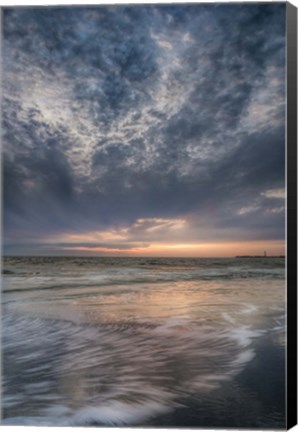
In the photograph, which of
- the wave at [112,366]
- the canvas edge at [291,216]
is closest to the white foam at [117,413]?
the wave at [112,366]

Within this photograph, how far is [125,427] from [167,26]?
243 centimetres

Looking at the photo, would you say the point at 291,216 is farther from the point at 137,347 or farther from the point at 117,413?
the point at 117,413

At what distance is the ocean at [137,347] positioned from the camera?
2.53 meters

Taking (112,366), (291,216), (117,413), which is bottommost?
(117,413)

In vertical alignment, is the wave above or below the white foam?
above

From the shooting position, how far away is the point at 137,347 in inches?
112

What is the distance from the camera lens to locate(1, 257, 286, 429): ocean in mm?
2529

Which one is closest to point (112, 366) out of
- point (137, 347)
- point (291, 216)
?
point (137, 347)

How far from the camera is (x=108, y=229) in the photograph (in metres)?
3.31

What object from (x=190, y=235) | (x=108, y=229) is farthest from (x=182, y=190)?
(x=108, y=229)

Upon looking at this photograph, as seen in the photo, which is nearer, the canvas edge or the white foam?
the canvas edge

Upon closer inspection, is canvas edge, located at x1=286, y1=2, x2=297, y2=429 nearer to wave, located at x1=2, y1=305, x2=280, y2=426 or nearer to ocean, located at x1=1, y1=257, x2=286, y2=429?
ocean, located at x1=1, y1=257, x2=286, y2=429

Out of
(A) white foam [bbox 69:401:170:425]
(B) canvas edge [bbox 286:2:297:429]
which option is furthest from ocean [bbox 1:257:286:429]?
(B) canvas edge [bbox 286:2:297:429]

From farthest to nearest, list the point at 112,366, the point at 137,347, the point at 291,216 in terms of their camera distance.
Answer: the point at 137,347, the point at 112,366, the point at 291,216
